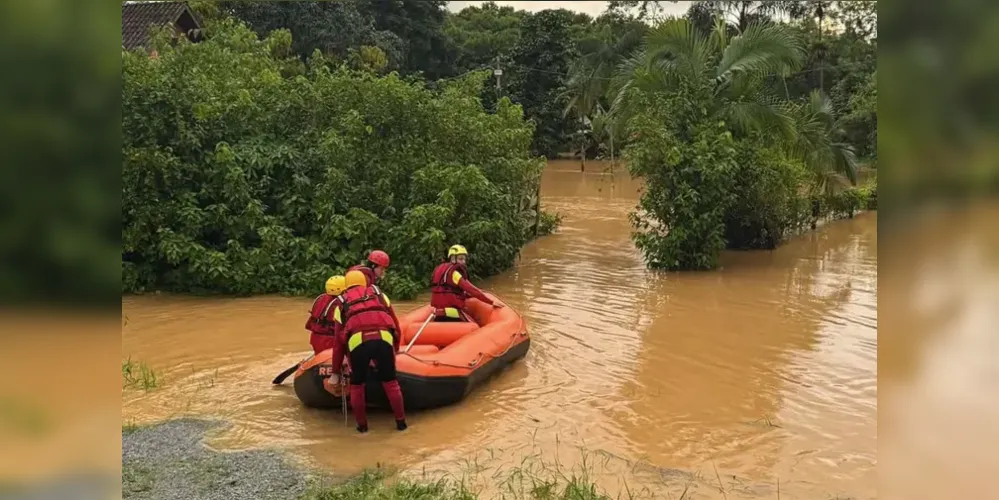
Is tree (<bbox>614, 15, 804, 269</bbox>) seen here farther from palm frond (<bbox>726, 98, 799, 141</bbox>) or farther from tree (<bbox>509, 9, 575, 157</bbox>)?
tree (<bbox>509, 9, 575, 157</bbox>)

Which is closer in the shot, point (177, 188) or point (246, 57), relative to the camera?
point (177, 188)

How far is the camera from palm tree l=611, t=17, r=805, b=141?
45.0 feet

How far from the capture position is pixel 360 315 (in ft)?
20.9

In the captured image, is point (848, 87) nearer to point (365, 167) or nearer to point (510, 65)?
point (510, 65)

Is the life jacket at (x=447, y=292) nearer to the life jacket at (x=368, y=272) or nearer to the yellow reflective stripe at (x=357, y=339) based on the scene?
the life jacket at (x=368, y=272)

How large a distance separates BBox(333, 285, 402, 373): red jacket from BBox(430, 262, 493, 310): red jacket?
221 cm

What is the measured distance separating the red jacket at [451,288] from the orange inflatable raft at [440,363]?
12.0 inches

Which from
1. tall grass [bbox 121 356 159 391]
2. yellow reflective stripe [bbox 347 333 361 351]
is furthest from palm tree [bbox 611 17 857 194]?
tall grass [bbox 121 356 159 391]

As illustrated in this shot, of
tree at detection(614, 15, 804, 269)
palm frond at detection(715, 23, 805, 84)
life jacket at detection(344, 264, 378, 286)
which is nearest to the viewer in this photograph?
life jacket at detection(344, 264, 378, 286)

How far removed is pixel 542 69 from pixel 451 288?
99.4 ft

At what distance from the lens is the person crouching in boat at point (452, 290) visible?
28.7 feet

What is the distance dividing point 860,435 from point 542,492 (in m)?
3.00
